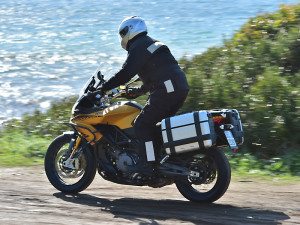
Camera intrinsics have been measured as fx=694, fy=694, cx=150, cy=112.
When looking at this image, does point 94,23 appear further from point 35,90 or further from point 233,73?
point 233,73

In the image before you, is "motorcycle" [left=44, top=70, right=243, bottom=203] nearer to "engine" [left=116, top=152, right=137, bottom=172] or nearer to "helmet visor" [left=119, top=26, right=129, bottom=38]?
"engine" [left=116, top=152, right=137, bottom=172]

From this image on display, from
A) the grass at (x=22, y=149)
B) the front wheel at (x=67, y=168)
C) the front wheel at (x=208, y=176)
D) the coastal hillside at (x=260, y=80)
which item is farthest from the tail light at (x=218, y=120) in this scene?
the grass at (x=22, y=149)

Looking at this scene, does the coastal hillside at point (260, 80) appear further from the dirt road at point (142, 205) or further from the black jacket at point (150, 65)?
the black jacket at point (150, 65)

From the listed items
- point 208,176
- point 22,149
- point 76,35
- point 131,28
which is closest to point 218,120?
point 208,176

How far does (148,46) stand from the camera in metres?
7.93

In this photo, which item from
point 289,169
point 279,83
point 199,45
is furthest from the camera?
point 199,45

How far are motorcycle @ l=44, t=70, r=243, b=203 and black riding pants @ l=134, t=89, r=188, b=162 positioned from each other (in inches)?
4.2

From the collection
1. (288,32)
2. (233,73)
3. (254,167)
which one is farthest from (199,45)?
(254,167)

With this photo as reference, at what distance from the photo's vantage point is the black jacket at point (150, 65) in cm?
790

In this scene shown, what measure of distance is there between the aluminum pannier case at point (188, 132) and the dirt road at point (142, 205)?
0.71m

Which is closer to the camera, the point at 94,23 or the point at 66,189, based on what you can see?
the point at 66,189

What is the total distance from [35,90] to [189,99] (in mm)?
9317

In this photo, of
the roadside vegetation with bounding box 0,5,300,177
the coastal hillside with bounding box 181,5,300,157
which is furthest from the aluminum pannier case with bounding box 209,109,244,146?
the coastal hillside with bounding box 181,5,300,157

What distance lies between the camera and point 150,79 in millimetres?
8039
